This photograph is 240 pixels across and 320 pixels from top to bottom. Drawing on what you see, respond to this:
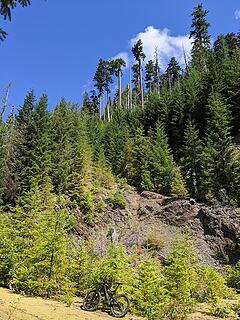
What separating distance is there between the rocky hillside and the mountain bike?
9848mm

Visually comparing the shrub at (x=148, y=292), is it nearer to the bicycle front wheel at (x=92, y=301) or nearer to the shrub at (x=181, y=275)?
the shrub at (x=181, y=275)

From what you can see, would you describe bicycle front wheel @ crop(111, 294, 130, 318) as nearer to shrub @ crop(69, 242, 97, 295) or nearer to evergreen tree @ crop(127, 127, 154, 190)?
shrub @ crop(69, 242, 97, 295)

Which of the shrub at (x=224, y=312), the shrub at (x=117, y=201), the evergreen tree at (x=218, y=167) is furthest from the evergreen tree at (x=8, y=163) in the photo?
the shrub at (x=224, y=312)

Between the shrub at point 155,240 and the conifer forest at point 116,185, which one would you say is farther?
the shrub at point 155,240

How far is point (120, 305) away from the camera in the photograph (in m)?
10.6

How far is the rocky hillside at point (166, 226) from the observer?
21.7m

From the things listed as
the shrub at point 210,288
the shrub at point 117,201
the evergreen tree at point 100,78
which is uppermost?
the evergreen tree at point 100,78

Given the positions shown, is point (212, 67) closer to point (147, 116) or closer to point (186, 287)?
point (147, 116)

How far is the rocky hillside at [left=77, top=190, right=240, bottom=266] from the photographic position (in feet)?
71.1

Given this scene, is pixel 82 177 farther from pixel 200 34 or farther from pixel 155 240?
pixel 200 34

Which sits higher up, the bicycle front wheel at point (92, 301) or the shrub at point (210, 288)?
the shrub at point (210, 288)

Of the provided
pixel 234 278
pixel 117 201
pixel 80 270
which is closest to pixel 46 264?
pixel 80 270

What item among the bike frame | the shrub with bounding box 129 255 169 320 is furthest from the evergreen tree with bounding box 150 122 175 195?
the bike frame

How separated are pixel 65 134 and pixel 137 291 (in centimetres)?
1995
